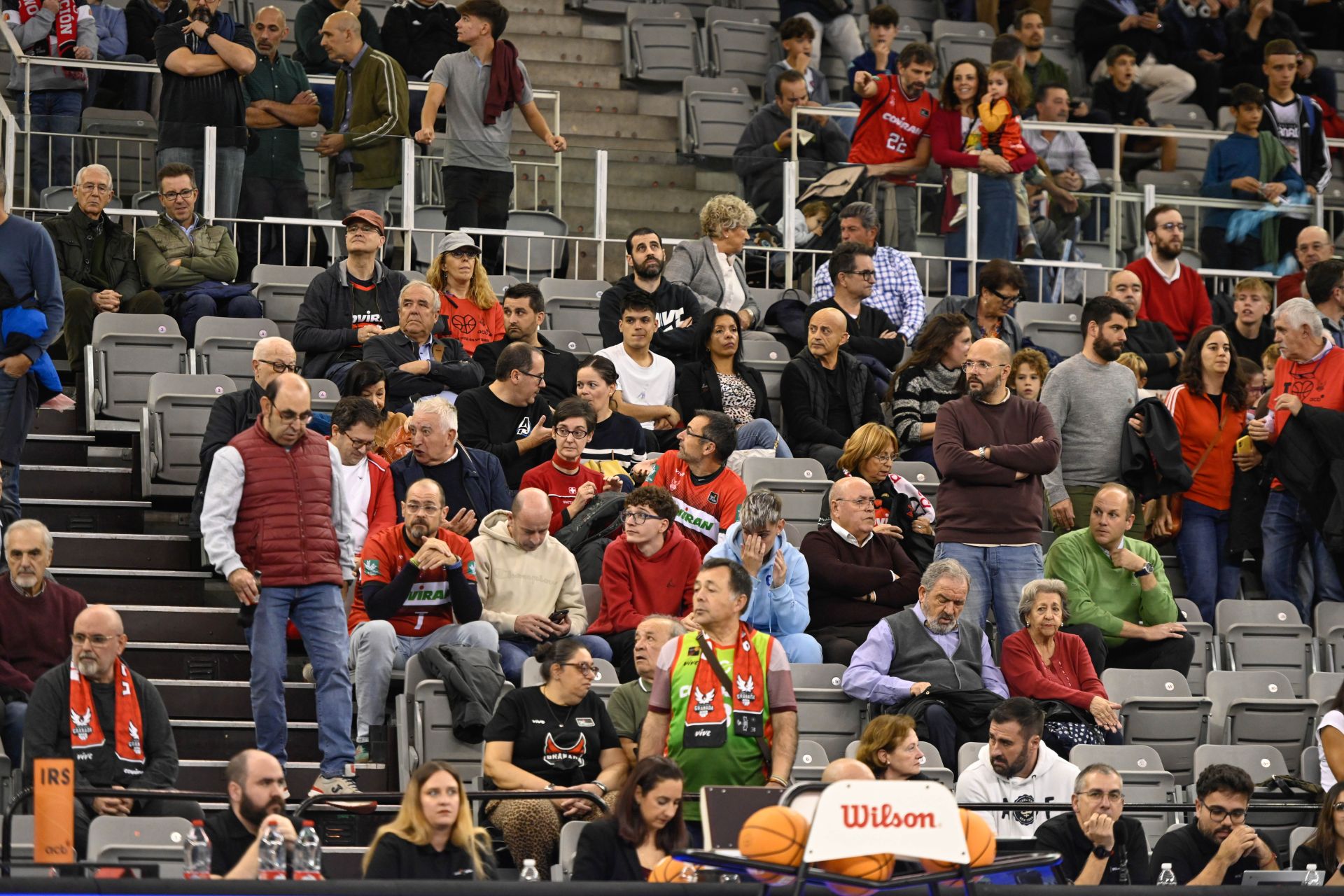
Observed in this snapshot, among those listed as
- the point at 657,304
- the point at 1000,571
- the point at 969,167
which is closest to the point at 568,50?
the point at 969,167

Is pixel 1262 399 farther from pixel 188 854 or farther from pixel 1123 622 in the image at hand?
pixel 188 854

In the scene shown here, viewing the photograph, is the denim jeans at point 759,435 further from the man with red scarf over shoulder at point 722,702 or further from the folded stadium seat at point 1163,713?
the man with red scarf over shoulder at point 722,702

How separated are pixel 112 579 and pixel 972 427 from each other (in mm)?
3775

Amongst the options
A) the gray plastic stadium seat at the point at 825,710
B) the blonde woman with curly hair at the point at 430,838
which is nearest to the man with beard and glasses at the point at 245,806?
the blonde woman with curly hair at the point at 430,838

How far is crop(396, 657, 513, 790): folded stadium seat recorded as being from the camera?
26.6ft

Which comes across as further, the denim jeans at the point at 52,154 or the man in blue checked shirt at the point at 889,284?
the denim jeans at the point at 52,154

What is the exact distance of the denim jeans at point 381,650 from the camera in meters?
8.36

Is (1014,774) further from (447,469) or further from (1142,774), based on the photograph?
(447,469)

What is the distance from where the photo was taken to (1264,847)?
7.78 meters

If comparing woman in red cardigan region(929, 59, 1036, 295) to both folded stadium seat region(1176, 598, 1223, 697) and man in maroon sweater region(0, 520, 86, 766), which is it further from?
man in maroon sweater region(0, 520, 86, 766)

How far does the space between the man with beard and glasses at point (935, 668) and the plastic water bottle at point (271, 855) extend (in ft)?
9.59

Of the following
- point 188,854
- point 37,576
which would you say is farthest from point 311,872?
point 37,576

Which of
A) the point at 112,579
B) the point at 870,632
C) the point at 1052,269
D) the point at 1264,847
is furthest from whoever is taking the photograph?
the point at 1052,269

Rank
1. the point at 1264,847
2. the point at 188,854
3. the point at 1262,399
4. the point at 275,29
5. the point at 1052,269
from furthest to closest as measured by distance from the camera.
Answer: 1. the point at 1052,269
2. the point at 275,29
3. the point at 1262,399
4. the point at 1264,847
5. the point at 188,854
